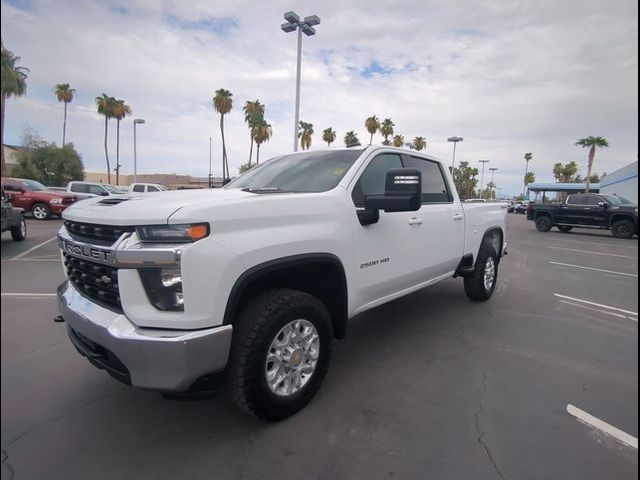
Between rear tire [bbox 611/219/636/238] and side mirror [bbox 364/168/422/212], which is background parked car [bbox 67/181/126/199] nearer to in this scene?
side mirror [bbox 364/168/422/212]

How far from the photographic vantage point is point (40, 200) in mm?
2033

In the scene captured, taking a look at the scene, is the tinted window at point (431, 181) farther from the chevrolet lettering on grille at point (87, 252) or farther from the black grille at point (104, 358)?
the black grille at point (104, 358)

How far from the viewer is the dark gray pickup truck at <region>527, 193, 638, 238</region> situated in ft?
51.8

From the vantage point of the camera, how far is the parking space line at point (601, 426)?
244 centimetres

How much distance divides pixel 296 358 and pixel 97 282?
4.24 ft

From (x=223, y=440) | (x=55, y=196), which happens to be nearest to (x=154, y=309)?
(x=55, y=196)

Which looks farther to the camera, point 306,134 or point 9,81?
point 306,134

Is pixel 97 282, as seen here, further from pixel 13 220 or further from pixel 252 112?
pixel 252 112

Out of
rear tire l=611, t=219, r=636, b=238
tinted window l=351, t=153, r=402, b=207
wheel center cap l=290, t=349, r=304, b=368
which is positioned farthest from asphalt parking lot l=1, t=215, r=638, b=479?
rear tire l=611, t=219, r=636, b=238

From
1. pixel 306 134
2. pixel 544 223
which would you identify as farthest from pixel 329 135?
pixel 544 223

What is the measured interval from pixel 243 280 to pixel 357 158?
1.70 m

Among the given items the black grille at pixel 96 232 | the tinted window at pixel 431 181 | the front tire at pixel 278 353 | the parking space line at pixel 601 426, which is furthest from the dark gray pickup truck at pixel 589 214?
the black grille at pixel 96 232

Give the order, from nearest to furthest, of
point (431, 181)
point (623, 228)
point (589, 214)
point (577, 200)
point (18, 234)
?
point (18, 234), point (431, 181), point (623, 228), point (589, 214), point (577, 200)

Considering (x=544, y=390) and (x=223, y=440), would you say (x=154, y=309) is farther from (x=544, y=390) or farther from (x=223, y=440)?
(x=544, y=390)
